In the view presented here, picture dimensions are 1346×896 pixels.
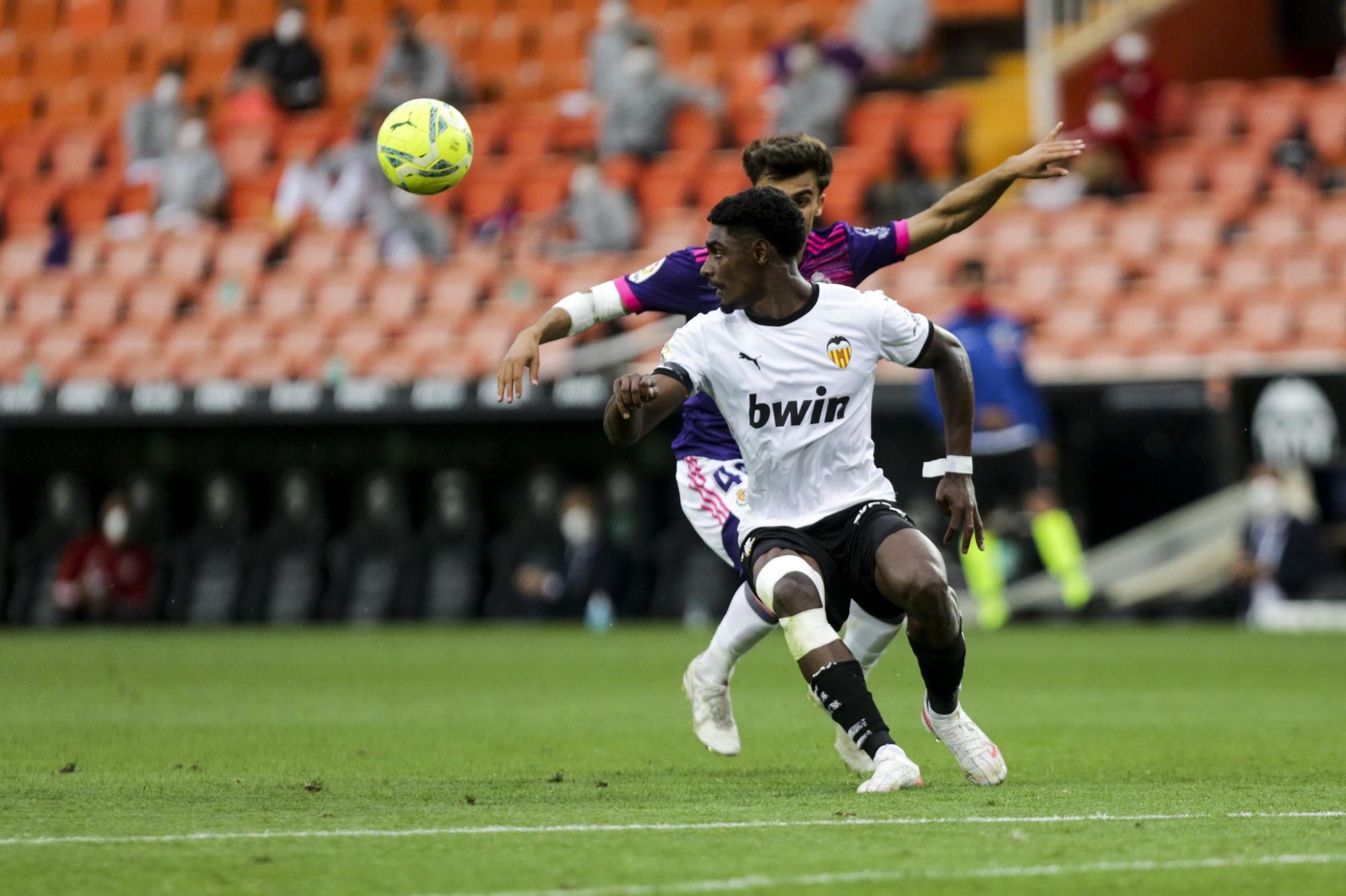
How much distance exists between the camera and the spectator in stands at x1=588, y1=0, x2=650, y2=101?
65.1ft

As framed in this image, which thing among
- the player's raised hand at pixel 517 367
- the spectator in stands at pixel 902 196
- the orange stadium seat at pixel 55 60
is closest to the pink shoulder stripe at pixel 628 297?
the player's raised hand at pixel 517 367

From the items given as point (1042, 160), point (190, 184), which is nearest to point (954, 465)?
point (1042, 160)

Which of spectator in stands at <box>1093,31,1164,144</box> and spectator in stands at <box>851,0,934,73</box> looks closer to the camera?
spectator in stands at <box>1093,31,1164,144</box>

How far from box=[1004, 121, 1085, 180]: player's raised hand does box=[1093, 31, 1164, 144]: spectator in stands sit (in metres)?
11.6

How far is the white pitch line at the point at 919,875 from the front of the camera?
13.6ft

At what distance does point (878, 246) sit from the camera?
6.98 metres

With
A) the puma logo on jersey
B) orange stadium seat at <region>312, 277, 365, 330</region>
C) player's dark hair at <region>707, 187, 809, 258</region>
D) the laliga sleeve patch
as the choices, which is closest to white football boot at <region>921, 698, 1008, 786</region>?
the puma logo on jersey

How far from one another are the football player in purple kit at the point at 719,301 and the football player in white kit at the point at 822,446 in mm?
465

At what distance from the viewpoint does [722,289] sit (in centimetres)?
612

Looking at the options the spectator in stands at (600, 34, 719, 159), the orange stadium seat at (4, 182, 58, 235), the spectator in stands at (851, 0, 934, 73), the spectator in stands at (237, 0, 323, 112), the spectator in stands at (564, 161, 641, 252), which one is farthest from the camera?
the spectator in stands at (237, 0, 323, 112)

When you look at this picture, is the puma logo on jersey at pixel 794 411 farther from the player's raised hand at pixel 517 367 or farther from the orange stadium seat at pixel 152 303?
the orange stadium seat at pixel 152 303

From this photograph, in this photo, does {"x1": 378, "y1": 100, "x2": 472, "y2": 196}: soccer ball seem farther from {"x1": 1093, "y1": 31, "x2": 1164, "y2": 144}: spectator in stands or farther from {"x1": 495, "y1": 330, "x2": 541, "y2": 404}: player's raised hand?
{"x1": 1093, "y1": 31, "x2": 1164, "y2": 144}: spectator in stands

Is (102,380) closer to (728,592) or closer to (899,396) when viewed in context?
(728,592)

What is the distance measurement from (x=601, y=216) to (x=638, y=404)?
12829 mm
